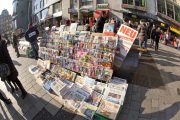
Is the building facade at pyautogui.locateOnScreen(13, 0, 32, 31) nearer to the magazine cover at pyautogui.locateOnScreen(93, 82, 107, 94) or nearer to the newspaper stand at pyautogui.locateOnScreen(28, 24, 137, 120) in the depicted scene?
the newspaper stand at pyautogui.locateOnScreen(28, 24, 137, 120)

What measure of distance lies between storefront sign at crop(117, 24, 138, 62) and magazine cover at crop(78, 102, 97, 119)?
2292mm

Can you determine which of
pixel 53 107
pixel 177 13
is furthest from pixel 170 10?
pixel 53 107

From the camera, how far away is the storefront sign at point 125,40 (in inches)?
351

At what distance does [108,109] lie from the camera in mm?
7137

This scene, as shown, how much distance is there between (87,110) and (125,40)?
2.82 m

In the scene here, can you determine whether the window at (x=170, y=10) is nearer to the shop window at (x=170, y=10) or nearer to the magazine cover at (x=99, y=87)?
the shop window at (x=170, y=10)

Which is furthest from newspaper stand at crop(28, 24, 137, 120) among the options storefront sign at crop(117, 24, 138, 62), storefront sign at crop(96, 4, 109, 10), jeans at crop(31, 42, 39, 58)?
storefront sign at crop(96, 4, 109, 10)

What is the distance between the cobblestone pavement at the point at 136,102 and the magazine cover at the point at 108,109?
0.93 ft

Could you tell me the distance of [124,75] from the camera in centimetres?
933

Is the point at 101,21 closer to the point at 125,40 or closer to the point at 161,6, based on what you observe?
the point at 125,40

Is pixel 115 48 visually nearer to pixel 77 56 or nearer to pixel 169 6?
pixel 77 56

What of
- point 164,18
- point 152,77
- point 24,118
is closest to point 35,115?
point 24,118

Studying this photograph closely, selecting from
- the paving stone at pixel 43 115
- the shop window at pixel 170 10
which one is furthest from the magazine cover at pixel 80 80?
the shop window at pixel 170 10

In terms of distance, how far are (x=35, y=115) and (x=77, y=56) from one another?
2.80 meters
